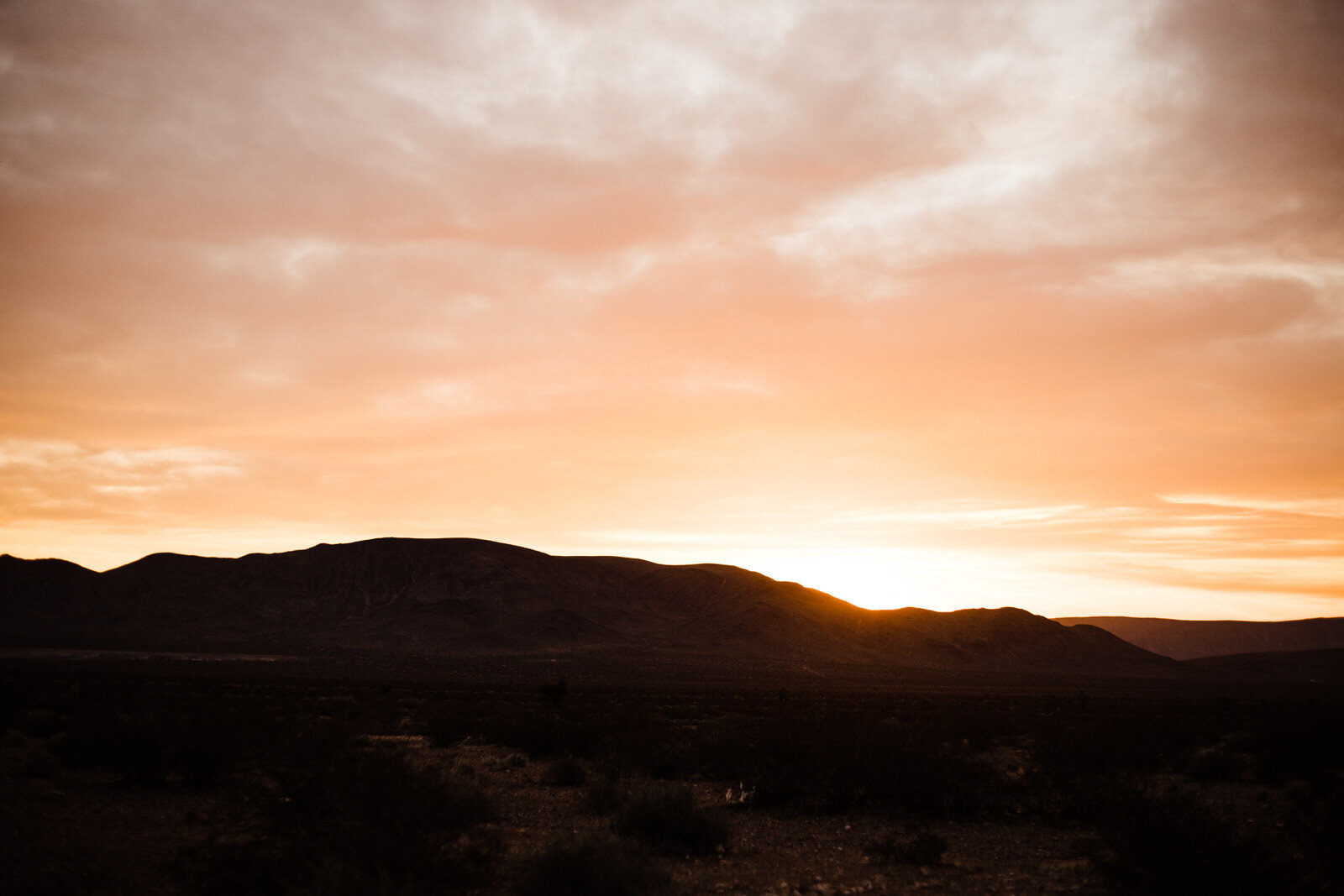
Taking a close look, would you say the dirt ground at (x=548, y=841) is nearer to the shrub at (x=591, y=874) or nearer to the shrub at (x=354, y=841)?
the shrub at (x=354, y=841)

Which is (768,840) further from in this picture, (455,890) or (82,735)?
(82,735)

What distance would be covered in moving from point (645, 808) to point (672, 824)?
0.55m

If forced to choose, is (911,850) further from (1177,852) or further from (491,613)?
(491,613)

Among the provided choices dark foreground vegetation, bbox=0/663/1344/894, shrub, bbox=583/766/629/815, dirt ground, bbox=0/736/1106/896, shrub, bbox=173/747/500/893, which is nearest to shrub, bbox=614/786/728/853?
dark foreground vegetation, bbox=0/663/1344/894

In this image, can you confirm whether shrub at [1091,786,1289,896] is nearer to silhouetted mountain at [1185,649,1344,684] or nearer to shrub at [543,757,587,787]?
shrub at [543,757,587,787]

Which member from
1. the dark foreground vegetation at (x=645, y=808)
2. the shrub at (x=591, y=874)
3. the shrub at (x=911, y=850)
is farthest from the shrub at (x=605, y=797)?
the shrub at (x=591, y=874)

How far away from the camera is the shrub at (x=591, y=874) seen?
30.0 feet

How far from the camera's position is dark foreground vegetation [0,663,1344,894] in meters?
9.70

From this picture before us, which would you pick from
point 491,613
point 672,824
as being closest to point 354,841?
point 672,824

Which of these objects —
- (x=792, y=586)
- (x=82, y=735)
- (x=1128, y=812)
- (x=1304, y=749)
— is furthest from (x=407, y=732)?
(x=792, y=586)

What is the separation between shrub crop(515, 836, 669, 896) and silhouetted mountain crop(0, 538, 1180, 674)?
109220 mm

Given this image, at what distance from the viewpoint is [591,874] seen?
9336 millimetres

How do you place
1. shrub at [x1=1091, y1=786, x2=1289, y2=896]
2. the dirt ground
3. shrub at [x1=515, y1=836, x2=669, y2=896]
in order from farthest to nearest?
1. the dirt ground
2. shrub at [x1=1091, y1=786, x2=1289, y2=896]
3. shrub at [x1=515, y1=836, x2=669, y2=896]

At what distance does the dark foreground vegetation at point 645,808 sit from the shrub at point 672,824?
0.04 meters
